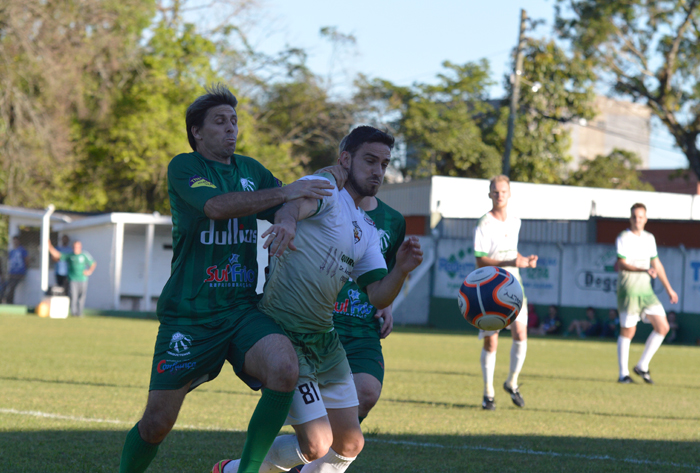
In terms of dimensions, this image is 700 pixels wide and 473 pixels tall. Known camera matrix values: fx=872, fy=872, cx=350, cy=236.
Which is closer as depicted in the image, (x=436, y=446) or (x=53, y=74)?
(x=436, y=446)

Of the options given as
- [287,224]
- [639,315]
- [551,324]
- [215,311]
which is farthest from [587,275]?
[287,224]

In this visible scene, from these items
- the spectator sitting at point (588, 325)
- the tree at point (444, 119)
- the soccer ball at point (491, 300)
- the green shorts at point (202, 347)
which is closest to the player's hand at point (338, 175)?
the green shorts at point (202, 347)

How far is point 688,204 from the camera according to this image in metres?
33.2

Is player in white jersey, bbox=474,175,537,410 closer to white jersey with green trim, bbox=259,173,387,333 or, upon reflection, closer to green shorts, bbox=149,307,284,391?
white jersey with green trim, bbox=259,173,387,333

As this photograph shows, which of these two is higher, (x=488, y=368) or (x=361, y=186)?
(x=361, y=186)

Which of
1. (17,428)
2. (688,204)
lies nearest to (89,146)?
(688,204)

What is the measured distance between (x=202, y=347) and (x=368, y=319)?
150cm

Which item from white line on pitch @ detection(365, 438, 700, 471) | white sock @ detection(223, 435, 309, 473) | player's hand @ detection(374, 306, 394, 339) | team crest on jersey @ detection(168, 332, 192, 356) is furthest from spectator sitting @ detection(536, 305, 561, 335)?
team crest on jersey @ detection(168, 332, 192, 356)

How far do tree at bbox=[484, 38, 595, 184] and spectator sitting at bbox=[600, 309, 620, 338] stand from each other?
1365cm

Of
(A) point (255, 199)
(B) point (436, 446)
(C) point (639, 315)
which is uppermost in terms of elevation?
(A) point (255, 199)

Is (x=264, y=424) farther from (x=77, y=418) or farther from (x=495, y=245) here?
(x=495, y=245)

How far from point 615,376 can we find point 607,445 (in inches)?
255

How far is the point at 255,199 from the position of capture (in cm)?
412

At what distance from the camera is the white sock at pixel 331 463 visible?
4520 mm
